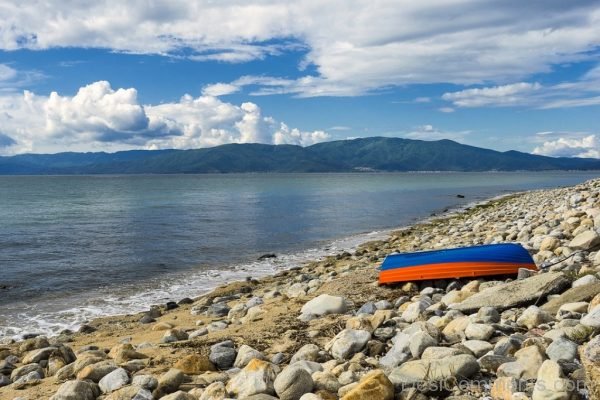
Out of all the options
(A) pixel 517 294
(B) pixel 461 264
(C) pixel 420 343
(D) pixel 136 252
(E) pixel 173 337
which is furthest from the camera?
(D) pixel 136 252

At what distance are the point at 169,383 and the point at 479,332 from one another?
A: 13.0 ft

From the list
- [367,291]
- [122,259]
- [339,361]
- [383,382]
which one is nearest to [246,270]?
[122,259]

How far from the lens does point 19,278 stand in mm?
20688

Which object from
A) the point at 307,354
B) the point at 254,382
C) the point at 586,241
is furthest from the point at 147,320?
the point at 586,241

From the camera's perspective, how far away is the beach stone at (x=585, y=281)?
25.7 ft

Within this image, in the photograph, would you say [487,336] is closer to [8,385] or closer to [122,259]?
[8,385]

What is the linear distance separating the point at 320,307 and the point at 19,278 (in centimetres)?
1603

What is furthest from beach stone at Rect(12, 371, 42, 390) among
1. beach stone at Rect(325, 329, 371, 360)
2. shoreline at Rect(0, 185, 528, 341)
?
shoreline at Rect(0, 185, 528, 341)

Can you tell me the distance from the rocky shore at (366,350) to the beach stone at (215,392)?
0.02m

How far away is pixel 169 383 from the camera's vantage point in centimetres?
618

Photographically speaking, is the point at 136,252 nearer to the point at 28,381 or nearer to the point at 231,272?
the point at 231,272

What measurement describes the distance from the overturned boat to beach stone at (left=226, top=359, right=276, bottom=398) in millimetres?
6830

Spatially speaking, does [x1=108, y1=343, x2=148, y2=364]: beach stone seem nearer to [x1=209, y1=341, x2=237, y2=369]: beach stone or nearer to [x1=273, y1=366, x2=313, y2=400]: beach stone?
[x1=209, y1=341, x2=237, y2=369]: beach stone

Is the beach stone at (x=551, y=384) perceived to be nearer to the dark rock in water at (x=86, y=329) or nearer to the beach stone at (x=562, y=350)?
the beach stone at (x=562, y=350)
